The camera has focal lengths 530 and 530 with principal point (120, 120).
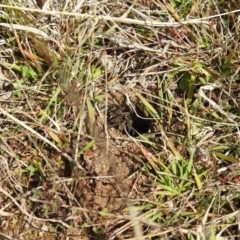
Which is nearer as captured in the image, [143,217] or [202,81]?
[143,217]

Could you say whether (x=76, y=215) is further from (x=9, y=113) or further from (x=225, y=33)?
(x=225, y=33)

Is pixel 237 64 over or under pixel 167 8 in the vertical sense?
under

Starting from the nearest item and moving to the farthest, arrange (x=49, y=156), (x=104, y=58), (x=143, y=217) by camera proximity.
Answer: (x=143, y=217) → (x=49, y=156) → (x=104, y=58)

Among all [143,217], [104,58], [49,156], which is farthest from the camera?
[104,58]

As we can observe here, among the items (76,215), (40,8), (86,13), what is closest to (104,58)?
(86,13)

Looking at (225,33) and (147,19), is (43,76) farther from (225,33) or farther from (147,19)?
(225,33)

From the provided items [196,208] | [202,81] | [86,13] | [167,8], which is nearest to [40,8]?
[86,13]

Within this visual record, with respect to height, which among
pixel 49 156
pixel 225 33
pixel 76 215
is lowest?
pixel 76 215
